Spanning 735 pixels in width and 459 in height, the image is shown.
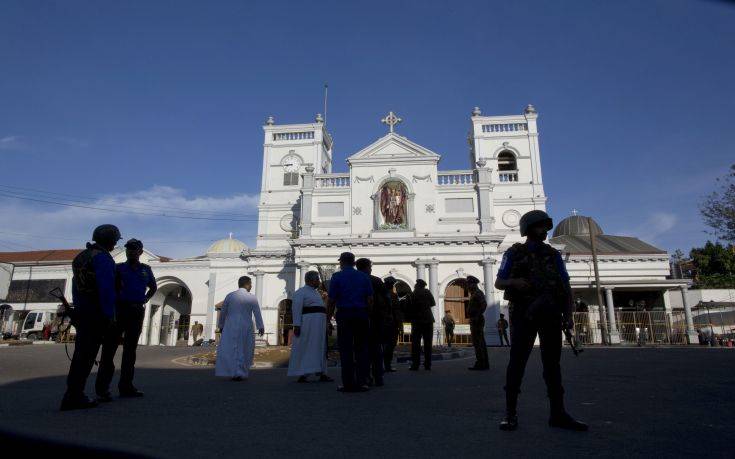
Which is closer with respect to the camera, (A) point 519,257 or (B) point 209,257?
(A) point 519,257

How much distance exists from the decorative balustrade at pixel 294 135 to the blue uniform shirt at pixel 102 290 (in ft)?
104

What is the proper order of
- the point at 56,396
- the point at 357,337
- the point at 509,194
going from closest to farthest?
the point at 56,396 < the point at 357,337 < the point at 509,194

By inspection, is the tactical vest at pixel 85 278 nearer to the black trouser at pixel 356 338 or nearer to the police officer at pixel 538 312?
the black trouser at pixel 356 338

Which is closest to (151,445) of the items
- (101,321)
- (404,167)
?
(101,321)

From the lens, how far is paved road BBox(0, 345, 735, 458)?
2.97 meters

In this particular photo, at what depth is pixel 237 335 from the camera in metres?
7.93

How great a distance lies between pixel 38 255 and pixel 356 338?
50600mm

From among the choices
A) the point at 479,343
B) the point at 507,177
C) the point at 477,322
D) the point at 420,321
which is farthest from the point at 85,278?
the point at 507,177

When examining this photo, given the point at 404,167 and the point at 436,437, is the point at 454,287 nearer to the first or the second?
the point at 404,167

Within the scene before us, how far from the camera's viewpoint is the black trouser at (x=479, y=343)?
9.40 metres

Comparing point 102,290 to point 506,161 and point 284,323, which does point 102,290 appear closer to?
point 284,323

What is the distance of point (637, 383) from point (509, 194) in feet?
85.7

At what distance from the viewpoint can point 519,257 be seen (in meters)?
3.86

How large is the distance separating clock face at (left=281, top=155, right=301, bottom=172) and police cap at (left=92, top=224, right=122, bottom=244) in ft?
98.5
